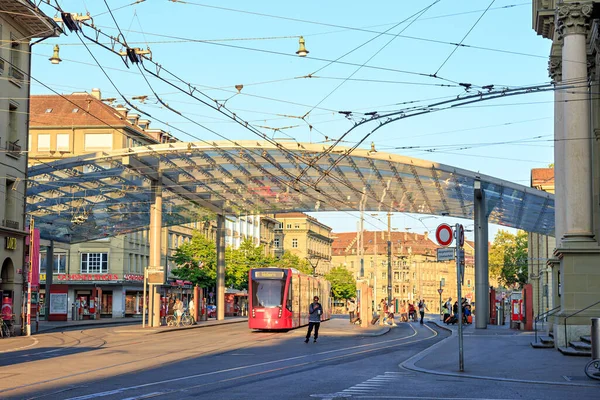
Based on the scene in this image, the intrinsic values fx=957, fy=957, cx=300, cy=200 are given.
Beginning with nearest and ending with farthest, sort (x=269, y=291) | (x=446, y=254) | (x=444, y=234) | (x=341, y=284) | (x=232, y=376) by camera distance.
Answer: (x=232, y=376) → (x=444, y=234) → (x=446, y=254) → (x=269, y=291) → (x=341, y=284)

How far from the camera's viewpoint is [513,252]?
4911 inches

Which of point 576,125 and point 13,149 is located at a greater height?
point 13,149

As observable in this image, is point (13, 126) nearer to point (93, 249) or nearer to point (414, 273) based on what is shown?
point (93, 249)

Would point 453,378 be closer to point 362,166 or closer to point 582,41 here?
point 582,41

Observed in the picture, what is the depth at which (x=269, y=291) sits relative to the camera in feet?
145

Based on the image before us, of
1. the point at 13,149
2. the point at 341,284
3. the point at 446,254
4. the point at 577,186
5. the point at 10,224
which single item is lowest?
the point at 341,284

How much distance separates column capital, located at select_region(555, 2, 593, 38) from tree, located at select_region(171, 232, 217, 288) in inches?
2254

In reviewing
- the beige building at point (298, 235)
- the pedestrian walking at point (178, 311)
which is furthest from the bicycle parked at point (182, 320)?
the beige building at point (298, 235)

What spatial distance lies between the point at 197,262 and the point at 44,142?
2143cm

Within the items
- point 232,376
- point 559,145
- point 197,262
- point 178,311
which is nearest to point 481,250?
point 178,311

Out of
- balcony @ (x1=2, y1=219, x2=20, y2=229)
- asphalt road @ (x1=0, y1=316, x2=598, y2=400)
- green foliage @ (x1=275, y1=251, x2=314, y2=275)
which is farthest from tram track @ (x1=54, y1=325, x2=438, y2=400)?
green foliage @ (x1=275, y1=251, x2=314, y2=275)

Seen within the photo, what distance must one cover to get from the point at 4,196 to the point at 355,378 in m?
27.9

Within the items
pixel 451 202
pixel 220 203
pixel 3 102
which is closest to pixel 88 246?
pixel 220 203

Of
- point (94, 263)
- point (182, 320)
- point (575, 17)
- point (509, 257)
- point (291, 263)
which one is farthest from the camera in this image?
point (509, 257)
